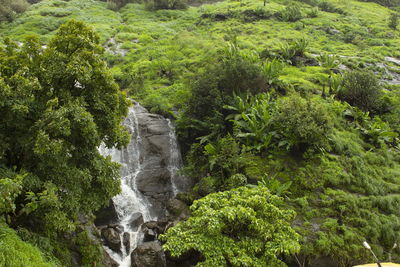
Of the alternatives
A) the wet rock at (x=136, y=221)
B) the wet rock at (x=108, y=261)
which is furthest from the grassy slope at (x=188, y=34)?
the wet rock at (x=108, y=261)

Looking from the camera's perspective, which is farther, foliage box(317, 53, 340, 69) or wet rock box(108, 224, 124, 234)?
foliage box(317, 53, 340, 69)

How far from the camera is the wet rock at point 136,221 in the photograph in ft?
46.3

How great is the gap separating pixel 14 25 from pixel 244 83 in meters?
31.7

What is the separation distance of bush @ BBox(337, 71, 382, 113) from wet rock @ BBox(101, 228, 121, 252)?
16320mm

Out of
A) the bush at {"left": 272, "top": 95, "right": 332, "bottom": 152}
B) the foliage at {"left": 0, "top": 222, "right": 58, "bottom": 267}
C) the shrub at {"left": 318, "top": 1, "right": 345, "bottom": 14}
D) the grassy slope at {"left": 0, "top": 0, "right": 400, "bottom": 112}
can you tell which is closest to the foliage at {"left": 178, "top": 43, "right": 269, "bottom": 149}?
the grassy slope at {"left": 0, "top": 0, "right": 400, "bottom": 112}

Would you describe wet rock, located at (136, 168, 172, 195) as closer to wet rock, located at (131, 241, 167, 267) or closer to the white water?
the white water

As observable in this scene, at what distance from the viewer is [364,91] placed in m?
19.3

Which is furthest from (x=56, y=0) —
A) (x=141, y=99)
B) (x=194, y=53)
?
(x=141, y=99)

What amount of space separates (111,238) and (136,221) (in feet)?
5.23

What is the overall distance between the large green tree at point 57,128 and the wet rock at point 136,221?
3.90 meters

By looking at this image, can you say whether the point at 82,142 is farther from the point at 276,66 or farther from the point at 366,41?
the point at 366,41

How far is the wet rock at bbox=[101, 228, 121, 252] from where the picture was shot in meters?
12.8

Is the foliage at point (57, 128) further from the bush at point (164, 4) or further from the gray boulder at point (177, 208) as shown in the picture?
the bush at point (164, 4)

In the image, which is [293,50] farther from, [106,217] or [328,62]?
[106,217]
